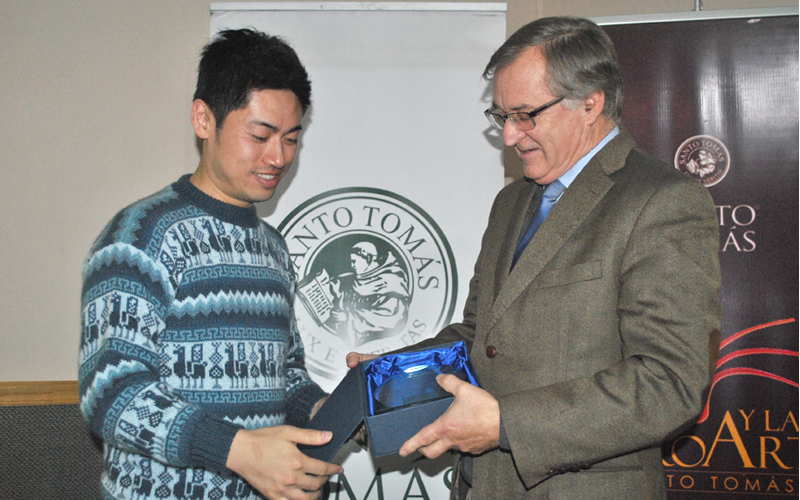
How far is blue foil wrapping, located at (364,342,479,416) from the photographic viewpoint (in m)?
1.36

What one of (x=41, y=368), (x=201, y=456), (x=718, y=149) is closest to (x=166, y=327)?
(x=201, y=456)

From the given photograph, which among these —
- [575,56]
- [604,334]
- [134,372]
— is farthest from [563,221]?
[134,372]

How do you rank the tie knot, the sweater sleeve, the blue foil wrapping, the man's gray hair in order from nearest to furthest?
the sweater sleeve → the blue foil wrapping → the man's gray hair → the tie knot

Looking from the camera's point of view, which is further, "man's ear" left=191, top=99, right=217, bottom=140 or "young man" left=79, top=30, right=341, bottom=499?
"man's ear" left=191, top=99, right=217, bottom=140

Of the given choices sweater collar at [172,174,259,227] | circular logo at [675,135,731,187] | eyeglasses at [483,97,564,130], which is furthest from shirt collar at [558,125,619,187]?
circular logo at [675,135,731,187]

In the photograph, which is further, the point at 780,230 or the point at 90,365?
the point at 780,230

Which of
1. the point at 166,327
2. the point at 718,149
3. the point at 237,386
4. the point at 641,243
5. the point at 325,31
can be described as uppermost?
the point at 325,31

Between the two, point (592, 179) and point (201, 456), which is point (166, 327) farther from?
point (592, 179)

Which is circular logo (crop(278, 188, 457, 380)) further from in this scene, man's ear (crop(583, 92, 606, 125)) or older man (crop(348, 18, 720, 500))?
man's ear (crop(583, 92, 606, 125))

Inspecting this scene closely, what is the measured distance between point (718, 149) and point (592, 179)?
124 centimetres

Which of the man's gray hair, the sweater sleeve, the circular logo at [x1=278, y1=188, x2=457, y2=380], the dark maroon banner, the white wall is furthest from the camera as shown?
the white wall

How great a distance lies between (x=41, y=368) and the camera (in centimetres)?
282

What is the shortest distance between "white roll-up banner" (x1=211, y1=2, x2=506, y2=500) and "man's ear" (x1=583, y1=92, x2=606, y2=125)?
1016 mm

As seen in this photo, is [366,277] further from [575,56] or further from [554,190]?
[575,56]
